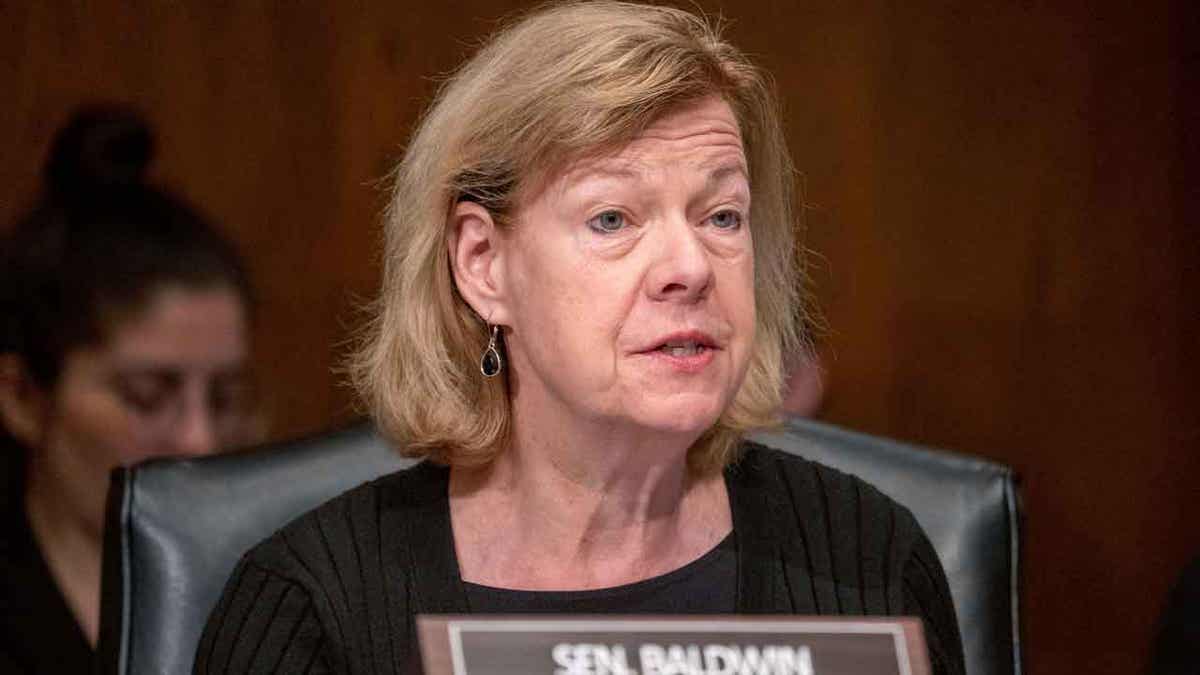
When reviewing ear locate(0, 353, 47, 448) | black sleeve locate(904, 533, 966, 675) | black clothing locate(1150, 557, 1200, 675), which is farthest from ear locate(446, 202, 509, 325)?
ear locate(0, 353, 47, 448)

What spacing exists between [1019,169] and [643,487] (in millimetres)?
1576

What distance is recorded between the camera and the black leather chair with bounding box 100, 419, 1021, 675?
1.91 meters

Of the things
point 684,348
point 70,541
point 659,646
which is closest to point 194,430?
point 70,541

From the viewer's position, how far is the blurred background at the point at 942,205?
320 cm

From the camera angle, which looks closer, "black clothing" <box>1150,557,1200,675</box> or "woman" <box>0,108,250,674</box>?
"black clothing" <box>1150,557,1200,675</box>

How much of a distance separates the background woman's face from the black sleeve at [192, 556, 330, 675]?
32 centimetres

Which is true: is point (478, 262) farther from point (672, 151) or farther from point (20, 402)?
point (20, 402)

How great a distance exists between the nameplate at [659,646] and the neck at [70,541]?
1356 millimetres

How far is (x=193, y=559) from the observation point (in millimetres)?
1930

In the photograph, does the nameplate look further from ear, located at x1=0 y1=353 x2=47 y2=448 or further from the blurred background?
the blurred background

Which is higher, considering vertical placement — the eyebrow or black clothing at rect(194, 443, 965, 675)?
the eyebrow

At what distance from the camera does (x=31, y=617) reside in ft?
7.97

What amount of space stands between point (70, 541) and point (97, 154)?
0.62 meters

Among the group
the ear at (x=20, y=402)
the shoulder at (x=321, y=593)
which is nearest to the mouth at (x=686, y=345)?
the shoulder at (x=321, y=593)
